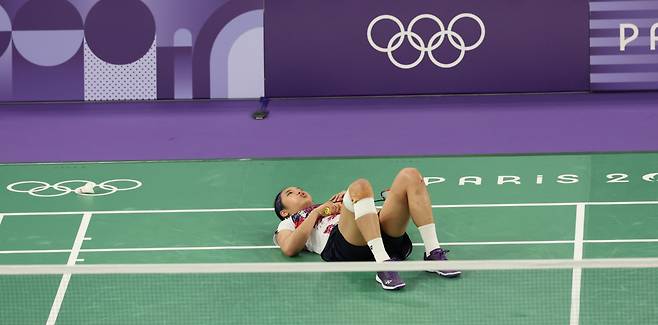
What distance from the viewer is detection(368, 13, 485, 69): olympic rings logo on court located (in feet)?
41.3

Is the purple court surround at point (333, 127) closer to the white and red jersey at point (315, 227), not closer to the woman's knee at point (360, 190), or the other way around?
the white and red jersey at point (315, 227)

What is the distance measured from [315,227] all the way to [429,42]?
14.2ft

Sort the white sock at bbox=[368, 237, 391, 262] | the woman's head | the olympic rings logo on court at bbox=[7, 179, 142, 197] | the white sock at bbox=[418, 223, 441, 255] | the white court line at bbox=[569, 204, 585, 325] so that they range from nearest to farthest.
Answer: the white court line at bbox=[569, 204, 585, 325] → the white sock at bbox=[368, 237, 391, 262] → the white sock at bbox=[418, 223, 441, 255] → the woman's head → the olympic rings logo on court at bbox=[7, 179, 142, 197]

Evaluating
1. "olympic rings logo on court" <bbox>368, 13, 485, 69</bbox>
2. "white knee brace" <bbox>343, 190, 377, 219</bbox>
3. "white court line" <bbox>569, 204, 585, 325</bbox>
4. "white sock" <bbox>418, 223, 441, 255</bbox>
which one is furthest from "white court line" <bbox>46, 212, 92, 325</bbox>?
"olympic rings logo on court" <bbox>368, 13, 485, 69</bbox>

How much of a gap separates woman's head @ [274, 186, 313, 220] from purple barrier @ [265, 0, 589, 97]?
3813 mm

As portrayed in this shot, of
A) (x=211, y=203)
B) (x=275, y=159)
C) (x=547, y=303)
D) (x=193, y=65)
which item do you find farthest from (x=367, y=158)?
(x=547, y=303)

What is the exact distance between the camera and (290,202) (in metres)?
9.02

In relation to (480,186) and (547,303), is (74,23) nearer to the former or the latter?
(480,186)

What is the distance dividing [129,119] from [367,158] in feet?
8.70

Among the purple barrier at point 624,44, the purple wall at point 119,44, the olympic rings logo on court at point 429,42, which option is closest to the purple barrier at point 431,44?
the olympic rings logo on court at point 429,42

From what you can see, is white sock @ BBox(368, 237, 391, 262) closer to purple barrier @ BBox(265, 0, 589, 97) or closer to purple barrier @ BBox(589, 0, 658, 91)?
purple barrier @ BBox(265, 0, 589, 97)

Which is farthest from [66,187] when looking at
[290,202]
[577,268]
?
[577,268]

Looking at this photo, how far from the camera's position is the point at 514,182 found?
10250 millimetres

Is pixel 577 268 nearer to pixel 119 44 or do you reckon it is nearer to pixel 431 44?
pixel 431 44
